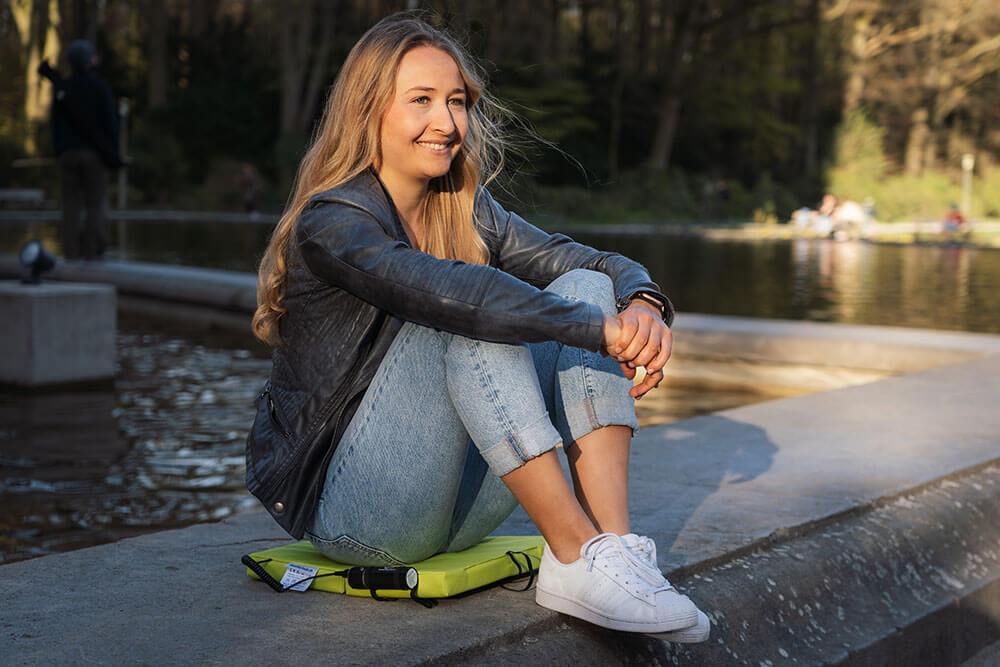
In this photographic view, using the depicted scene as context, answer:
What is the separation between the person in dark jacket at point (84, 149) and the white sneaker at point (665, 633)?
969 centimetres

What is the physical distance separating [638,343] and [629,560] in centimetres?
43

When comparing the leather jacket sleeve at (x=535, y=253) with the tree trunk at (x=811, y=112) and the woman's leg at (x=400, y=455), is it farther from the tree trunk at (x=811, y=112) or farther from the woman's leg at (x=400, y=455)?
the tree trunk at (x=811, y=112)

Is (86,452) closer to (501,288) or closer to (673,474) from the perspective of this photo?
(673,474)

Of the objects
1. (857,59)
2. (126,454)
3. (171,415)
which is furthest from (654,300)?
(857,59)

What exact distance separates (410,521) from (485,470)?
0.28m

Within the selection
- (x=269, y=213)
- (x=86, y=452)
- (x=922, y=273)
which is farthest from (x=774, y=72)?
(x=86, y=452)

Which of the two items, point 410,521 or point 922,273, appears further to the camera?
point 922,273

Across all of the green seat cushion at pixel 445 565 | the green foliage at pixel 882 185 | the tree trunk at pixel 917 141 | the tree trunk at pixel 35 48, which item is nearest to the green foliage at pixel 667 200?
the green foliage at pixel 882 185

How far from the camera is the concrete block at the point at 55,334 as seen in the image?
24.2 ft

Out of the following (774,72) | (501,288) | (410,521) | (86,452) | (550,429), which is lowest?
(86,452)

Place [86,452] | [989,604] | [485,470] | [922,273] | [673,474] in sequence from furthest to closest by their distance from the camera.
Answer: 1. [922,273]
2. [86,452]
3. [673,474]
4. [989,604]
5. [485,470]

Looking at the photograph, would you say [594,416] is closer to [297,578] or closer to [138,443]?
[297,578]

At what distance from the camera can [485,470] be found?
3.04m

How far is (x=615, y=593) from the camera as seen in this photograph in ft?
8.90
